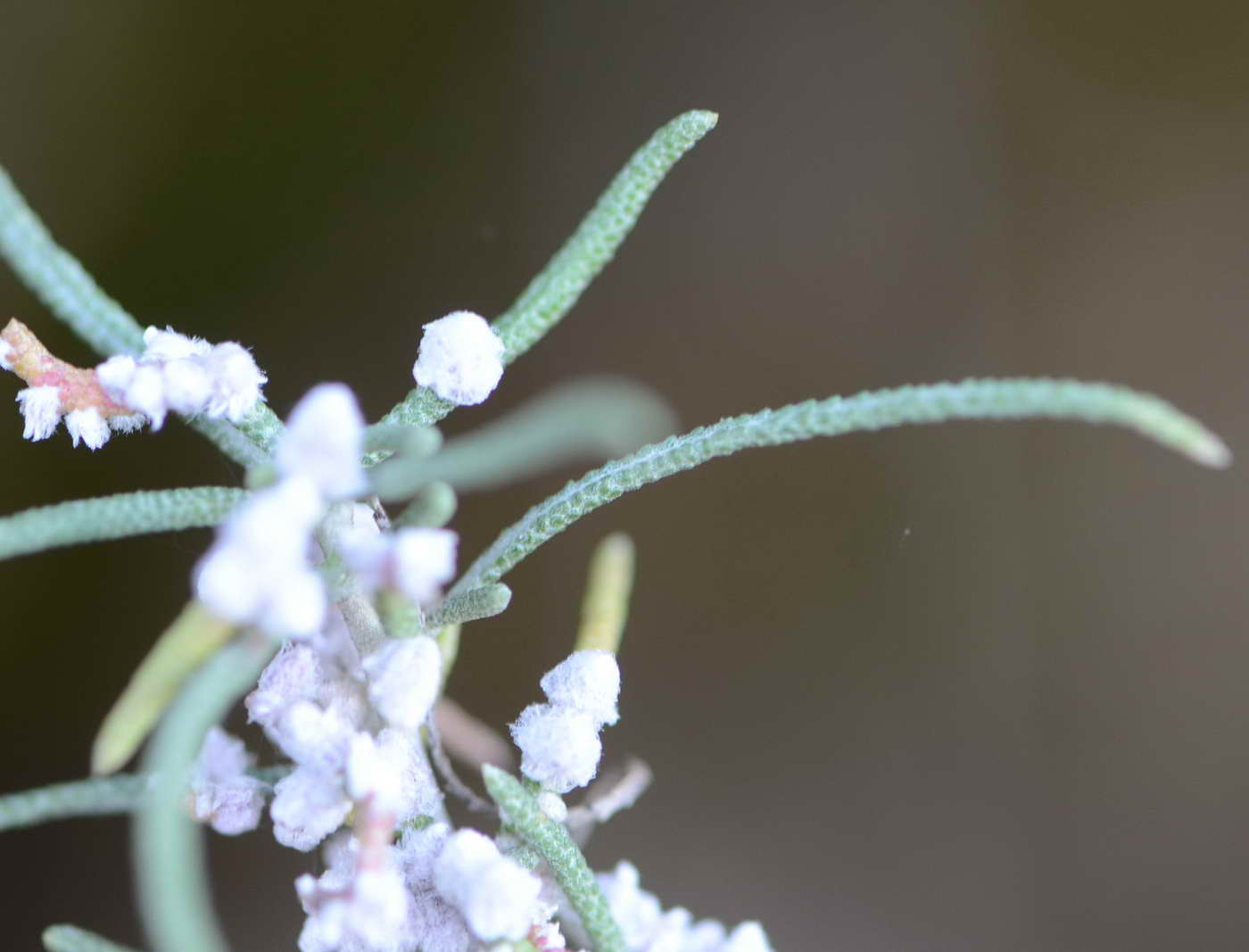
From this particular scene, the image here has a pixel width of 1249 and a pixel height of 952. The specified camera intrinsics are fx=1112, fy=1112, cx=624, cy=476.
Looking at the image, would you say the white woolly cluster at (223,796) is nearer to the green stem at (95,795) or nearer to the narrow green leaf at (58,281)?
the green stem at (95,795)

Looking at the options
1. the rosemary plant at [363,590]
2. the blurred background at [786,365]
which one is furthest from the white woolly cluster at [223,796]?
the blurred background at [786,365]

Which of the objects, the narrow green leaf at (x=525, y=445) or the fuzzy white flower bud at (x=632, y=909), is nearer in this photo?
the narrow green leaf at (x=525, y=445)

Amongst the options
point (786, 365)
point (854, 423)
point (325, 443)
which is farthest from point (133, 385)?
point (786, 365)

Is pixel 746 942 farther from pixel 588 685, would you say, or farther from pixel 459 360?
pixel 459 360

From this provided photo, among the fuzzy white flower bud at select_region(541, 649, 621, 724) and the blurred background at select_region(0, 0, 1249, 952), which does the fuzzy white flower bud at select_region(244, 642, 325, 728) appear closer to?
the fuzzy white flower bud at select_region(541, 649, 621, 724)

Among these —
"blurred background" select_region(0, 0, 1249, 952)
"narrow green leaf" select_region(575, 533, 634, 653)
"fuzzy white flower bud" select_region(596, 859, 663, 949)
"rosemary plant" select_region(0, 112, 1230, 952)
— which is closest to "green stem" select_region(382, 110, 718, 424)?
"rosemary plant" select_region(0, 112, 1230, 952)

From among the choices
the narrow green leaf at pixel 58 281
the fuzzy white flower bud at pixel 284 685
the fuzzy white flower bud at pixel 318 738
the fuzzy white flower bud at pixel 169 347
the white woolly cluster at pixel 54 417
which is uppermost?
the narrow green leaf at pixel 58 281
